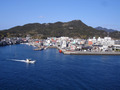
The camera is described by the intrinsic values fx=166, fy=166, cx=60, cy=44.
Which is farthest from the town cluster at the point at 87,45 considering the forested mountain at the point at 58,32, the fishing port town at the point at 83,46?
the forested mountain at the point at 58,32

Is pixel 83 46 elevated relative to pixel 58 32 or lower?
lower

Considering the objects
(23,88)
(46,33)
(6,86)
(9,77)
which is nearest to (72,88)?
(23,88)

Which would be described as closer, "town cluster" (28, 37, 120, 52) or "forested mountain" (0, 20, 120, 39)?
"town cluster" (28, 37, 120, 52)

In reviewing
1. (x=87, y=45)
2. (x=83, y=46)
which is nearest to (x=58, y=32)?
(x=87, y=45)

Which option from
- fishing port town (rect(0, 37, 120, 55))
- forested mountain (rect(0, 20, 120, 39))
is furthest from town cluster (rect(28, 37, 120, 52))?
forested mountain (rect(0, 20, 120, 39))

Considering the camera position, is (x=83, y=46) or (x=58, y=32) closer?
(x=83, y=46)

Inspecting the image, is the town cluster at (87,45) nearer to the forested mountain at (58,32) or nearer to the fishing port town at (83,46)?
the fishing port town at (83,46)

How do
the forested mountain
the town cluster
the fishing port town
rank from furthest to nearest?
1. the forested mountain
2. the town cluster
3. the fishing port town

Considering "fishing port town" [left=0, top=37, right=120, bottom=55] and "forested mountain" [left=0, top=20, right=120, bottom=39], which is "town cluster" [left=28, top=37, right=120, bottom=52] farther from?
"forested mountain" [left=0, top=20, right=120, bottom=39]

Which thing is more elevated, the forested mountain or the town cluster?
the forested mountain

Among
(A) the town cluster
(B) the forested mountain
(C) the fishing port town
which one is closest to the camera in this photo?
(C) the fishing port town

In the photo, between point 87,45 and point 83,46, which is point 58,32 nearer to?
point 87,45
